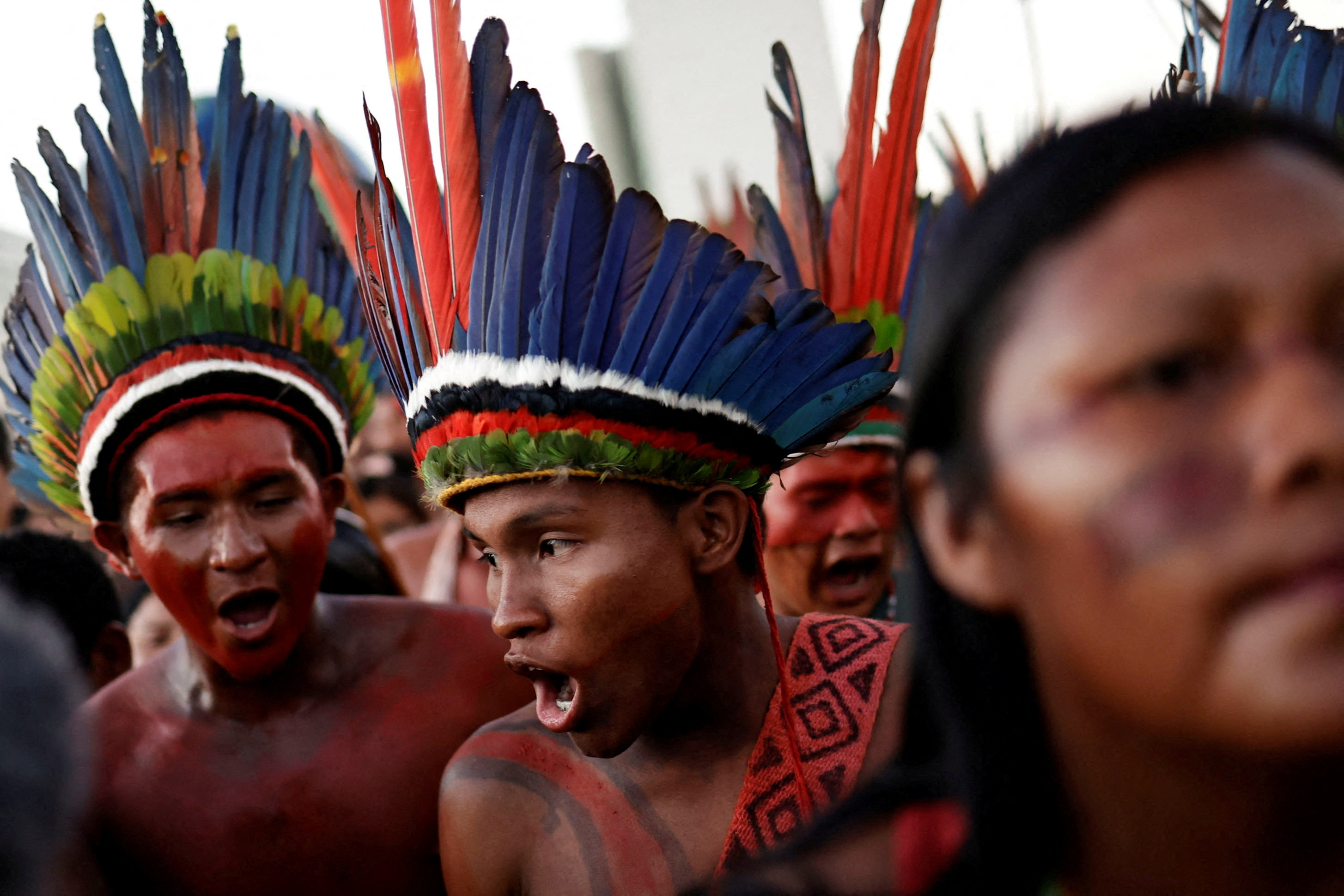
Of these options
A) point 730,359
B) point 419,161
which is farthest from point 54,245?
point 730,359

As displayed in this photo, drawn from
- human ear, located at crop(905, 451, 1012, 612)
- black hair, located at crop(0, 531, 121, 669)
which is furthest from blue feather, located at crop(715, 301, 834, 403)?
black hair, located at crop(0, 531, 121, 669)

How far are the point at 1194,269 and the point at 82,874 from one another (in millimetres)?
2623

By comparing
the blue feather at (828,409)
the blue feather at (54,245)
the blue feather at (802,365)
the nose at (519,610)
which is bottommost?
the nose at (519,610)

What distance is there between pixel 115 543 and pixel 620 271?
166 cm

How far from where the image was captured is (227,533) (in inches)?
105

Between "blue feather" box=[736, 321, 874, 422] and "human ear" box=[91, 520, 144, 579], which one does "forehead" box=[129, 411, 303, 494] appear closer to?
"human ear" box=[91, 520, 144, 579]

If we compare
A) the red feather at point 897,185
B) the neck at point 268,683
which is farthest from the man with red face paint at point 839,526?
the neck at point 268,683

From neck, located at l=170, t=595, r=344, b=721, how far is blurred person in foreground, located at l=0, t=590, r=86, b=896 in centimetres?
166

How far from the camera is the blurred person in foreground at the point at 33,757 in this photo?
109cm

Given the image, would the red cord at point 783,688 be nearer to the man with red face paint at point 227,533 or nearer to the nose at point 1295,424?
the man with red face paint at point 227,533

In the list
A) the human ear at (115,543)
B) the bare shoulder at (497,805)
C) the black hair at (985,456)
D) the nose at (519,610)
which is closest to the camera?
the black hair at (985,456)

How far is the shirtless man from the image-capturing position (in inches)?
77.6

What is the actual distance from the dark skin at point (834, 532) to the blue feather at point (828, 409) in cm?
108

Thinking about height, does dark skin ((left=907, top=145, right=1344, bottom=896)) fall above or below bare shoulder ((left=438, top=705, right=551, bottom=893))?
above
